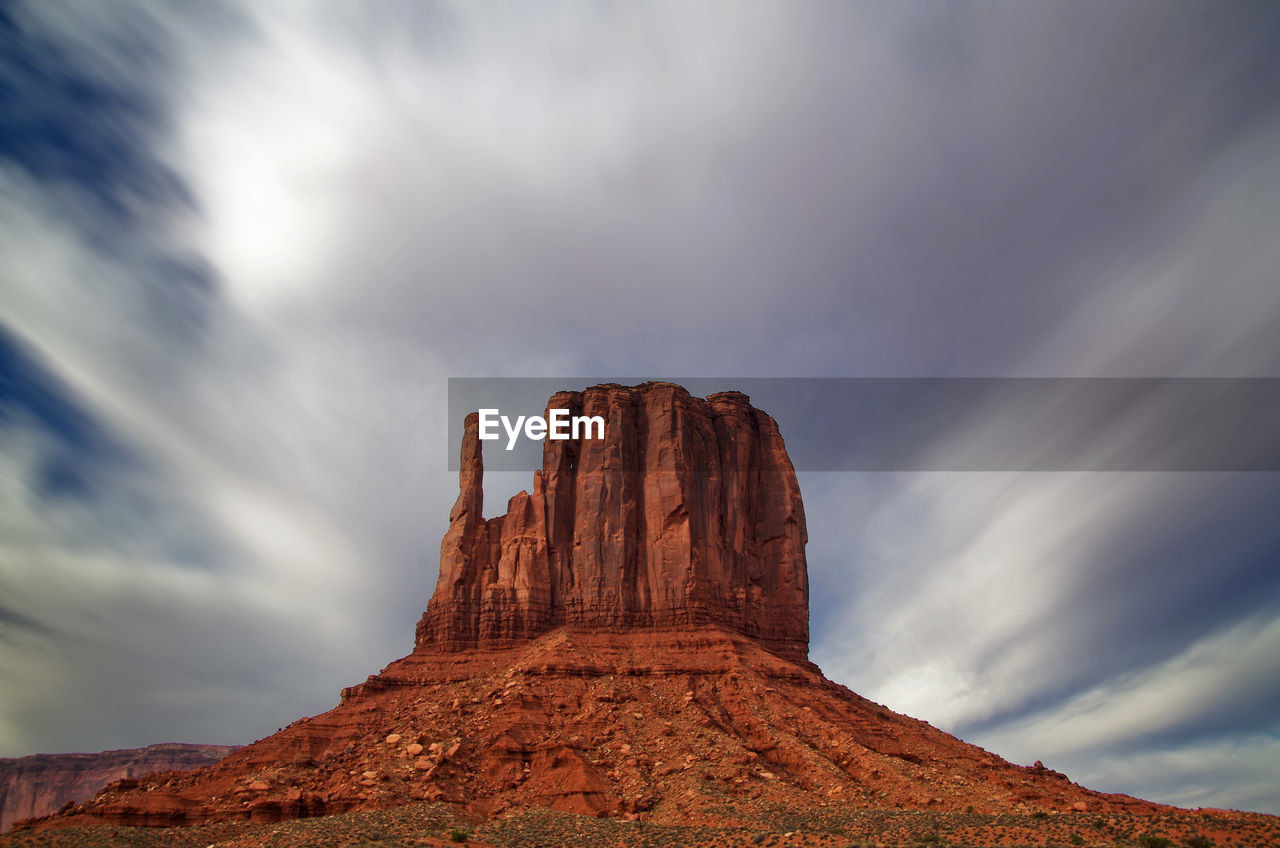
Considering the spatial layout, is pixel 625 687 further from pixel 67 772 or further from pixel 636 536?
pixel 67 772

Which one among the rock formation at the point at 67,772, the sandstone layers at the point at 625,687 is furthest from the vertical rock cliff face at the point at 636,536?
the rock formation at the point at 67,772

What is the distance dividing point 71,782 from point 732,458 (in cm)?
12635

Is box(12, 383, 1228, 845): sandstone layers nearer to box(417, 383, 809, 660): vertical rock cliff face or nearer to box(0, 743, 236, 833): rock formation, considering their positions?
box(417, 383, 809, 660): vertical rock cliff face

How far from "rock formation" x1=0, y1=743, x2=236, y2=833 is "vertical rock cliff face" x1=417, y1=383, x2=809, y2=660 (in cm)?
9527

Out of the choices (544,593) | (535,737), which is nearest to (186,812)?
(535,737)

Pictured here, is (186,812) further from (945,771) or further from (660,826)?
(945,771)

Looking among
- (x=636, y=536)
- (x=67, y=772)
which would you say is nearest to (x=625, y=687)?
(x=636, y=536)

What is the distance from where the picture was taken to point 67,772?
13538cm

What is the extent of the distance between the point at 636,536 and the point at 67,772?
12025cm

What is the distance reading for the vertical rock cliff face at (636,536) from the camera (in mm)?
70312

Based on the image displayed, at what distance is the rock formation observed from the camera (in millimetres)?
130000

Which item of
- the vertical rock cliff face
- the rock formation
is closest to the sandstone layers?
the vertical rock cliff face

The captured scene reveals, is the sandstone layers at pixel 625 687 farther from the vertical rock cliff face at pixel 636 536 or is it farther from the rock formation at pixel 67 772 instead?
the rock formation at pixel 67 772

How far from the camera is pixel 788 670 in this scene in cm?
6359
